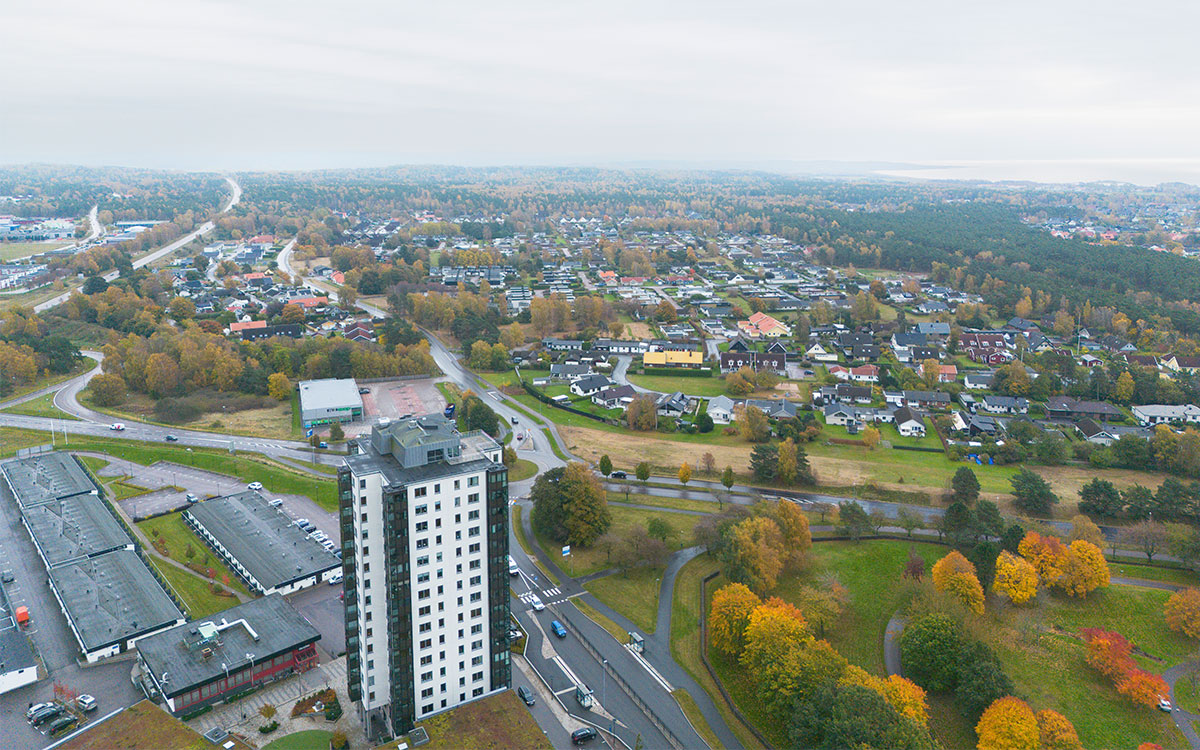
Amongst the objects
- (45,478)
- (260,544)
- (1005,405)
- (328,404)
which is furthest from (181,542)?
(1005,405)

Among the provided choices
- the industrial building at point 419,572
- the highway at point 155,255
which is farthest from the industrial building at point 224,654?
the highway at point 155,255

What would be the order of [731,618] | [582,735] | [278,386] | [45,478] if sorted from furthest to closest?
1. [278,386]
2. [45,478]
3. [731,618]
4. [582,735]

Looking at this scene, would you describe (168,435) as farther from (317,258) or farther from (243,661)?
(317,258)

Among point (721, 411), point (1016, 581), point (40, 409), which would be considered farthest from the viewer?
point (40, 409)

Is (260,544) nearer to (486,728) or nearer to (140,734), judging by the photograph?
(140,734)

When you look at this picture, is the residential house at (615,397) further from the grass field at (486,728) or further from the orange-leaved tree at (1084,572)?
the grass field at (486,728)

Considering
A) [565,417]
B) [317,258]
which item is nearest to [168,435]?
[565,417]

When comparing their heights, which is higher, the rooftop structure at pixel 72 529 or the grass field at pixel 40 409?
the rooftop structure at pixel 72 529

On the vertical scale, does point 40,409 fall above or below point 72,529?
below
